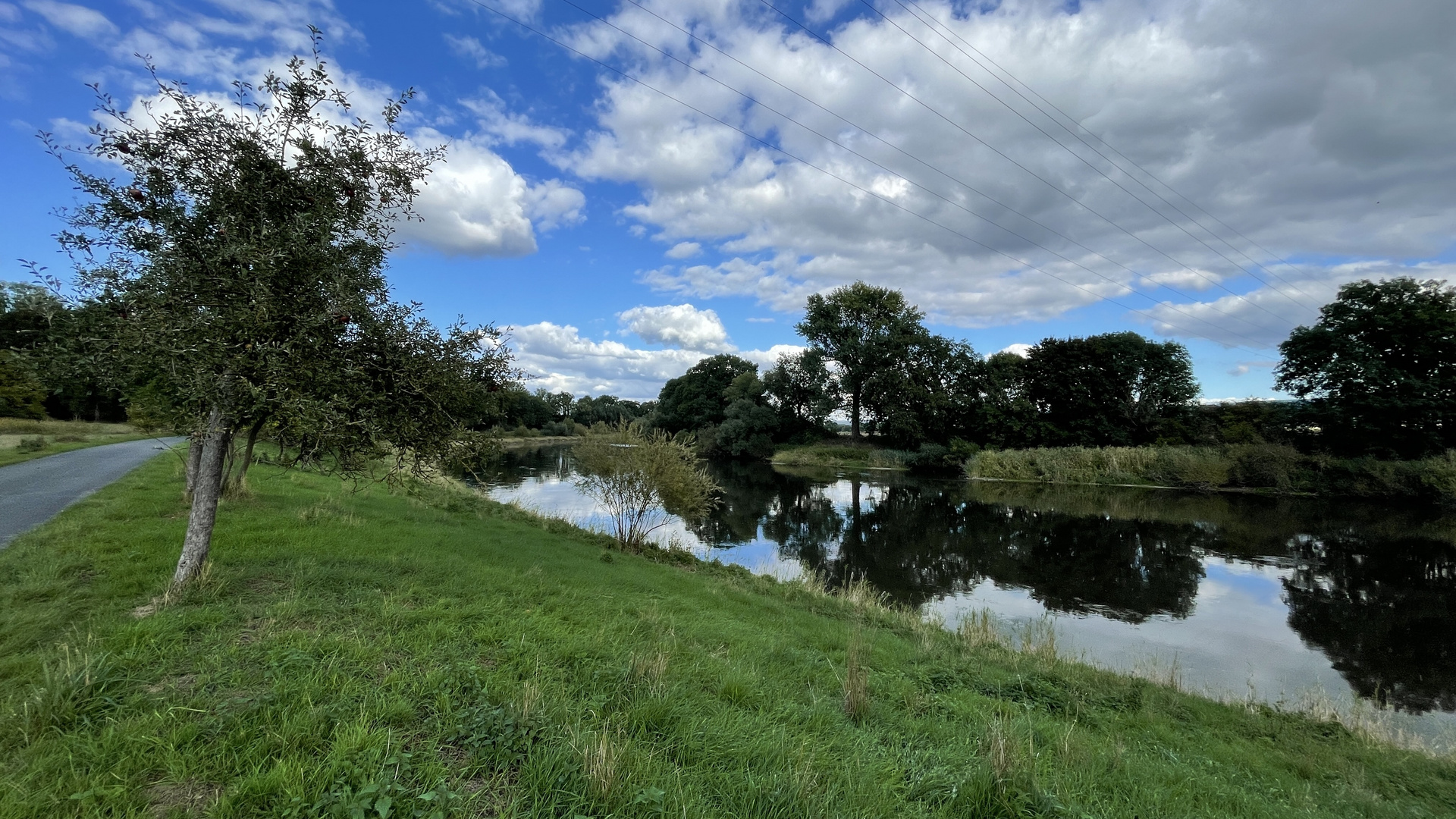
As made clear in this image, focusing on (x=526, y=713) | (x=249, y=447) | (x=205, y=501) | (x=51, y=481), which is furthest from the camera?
(x=51, y=481)

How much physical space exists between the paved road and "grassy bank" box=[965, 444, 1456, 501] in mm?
49925

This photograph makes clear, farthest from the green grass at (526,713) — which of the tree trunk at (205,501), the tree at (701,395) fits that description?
the tree at (701,395)

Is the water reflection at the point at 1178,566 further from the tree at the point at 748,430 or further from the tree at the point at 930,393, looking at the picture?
the tree at the point at 748,430

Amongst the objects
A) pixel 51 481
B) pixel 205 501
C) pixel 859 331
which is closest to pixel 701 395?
pixel 859 331

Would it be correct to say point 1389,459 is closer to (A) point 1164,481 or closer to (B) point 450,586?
(A) point 1164,481

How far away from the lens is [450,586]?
7.59 metres

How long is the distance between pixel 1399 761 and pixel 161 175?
15809 millimetres

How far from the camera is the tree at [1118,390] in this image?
52875mm

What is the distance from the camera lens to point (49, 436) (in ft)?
104

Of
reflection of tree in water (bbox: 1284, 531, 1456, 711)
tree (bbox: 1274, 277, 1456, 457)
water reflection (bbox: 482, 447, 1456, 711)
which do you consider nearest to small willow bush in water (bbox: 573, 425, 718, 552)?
water reflection (bbox: 482, 447, 1456, 711)

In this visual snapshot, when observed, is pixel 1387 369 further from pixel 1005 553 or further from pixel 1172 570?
pixel 1005 553

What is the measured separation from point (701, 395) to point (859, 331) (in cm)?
2939

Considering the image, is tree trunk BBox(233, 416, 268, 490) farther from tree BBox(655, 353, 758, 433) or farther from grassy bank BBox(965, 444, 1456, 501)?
tree BBox(655, 353, 758, 433)

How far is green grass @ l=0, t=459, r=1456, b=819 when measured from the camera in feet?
10.8
